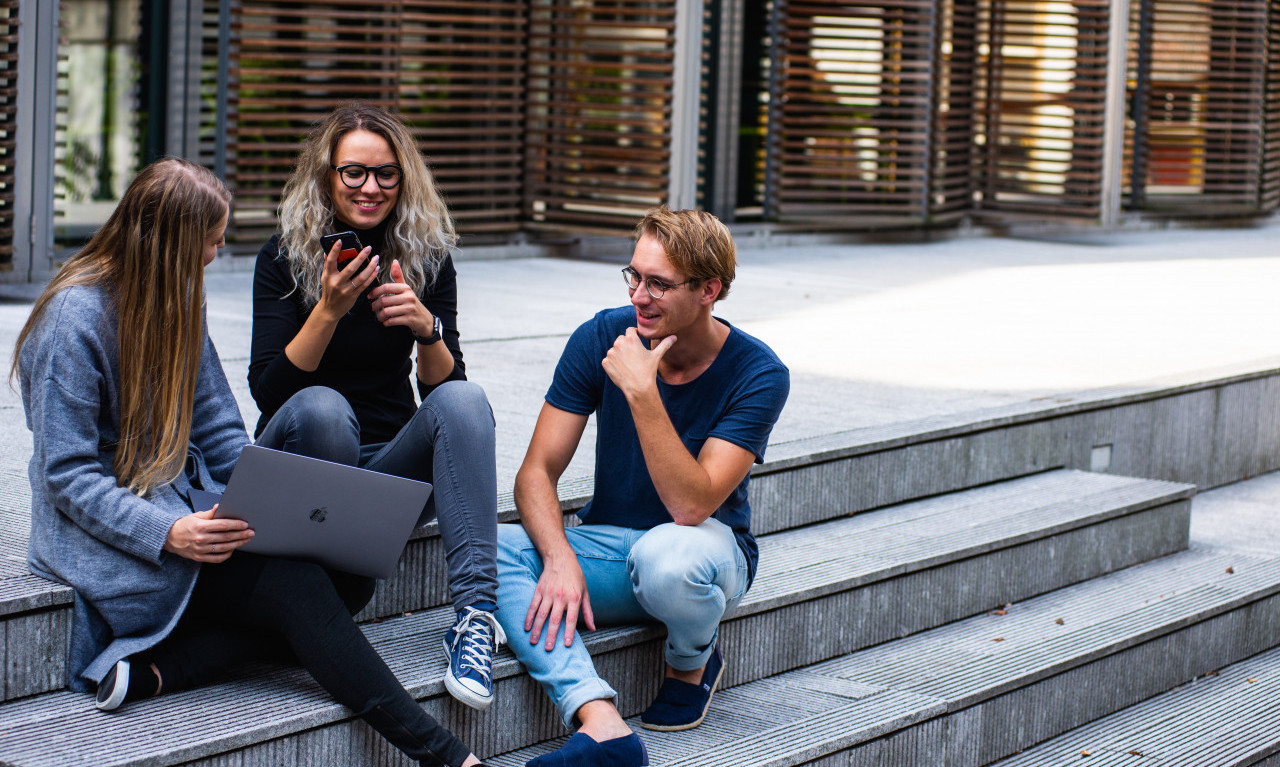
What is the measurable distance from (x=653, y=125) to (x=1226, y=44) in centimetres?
663

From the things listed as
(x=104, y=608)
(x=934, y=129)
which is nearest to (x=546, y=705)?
(x=104, y=608)

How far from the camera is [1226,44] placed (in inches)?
537

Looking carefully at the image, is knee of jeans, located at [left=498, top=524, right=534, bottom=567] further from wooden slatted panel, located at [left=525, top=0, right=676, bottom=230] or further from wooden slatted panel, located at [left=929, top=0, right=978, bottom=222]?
wooden slatted panel, located at [left=929, top=0, right=978, bottom=222]

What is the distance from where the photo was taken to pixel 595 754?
287cm

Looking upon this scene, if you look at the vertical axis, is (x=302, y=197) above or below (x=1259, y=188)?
below

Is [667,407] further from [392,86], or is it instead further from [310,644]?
[392,86]

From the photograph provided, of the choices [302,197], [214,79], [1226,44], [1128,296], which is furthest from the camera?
[1226,44]

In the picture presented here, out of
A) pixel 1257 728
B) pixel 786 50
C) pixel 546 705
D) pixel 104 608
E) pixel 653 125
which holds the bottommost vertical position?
pixel 1257 728

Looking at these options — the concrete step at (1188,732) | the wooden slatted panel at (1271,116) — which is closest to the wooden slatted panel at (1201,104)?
the wooden slatted panel at (1271,116)

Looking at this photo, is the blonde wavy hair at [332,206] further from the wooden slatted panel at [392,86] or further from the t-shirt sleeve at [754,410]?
the wooden slatted panel at [392,86]

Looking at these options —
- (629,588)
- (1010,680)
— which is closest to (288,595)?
(629,588)

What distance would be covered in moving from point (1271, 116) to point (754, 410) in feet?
43.2

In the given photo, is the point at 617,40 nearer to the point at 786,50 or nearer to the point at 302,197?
the point at 786,50

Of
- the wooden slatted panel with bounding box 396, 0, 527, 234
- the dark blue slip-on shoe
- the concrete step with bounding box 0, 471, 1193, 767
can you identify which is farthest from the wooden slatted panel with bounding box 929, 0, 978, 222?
the dark blue slip-on shoe
